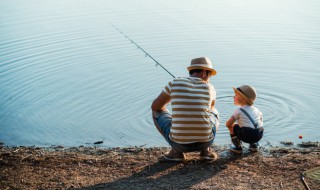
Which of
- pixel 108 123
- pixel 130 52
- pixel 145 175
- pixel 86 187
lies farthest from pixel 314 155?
pixel 130 52

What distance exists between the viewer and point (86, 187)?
4.44m

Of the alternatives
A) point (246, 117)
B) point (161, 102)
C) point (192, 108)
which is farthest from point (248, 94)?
point (161, 102)

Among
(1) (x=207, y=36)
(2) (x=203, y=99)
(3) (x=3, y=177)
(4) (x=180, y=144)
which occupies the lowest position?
(3) (x=3, y=177)

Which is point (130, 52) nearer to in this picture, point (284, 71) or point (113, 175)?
point (284, 71)

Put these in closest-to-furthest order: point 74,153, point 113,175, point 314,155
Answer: point 113,175, point 314,155, point 74,153

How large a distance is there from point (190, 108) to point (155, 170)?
0.85m

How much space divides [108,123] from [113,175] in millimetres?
2493

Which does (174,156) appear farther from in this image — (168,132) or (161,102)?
(161,102)

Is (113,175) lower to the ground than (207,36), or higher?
lower

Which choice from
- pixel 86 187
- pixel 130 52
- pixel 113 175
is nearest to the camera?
pixel 86 187

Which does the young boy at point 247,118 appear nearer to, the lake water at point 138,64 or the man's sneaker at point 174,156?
the man's sneaker at point 174,156

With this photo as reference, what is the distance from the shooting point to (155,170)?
4.83m

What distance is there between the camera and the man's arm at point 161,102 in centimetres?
474

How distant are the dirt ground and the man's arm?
65 centimetres
